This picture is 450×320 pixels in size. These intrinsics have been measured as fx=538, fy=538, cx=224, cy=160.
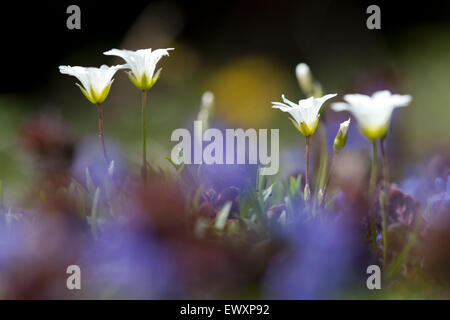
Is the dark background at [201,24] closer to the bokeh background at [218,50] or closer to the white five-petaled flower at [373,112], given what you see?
the bokeh background at [218,50]

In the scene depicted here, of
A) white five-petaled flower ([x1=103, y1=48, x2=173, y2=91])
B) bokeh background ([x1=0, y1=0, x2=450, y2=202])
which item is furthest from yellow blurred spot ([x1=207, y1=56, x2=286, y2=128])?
white five-petaled flower ([x1=103, y1=48, x2=173, y2=91])

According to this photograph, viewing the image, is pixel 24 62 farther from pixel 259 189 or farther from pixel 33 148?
pixel 259 189

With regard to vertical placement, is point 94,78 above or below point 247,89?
below

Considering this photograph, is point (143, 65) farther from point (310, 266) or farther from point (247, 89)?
point (247, 89)

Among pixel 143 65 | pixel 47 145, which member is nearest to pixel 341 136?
pixel 143 65

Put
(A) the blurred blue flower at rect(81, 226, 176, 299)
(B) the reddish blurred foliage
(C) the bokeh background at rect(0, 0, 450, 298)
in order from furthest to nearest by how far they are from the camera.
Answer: (C) the bokeh background at rect(0, 0, 450, 298) < (B) the reddish blurred foliage < (A) the blurred blue flower at rect(81, 226, 176, 299)

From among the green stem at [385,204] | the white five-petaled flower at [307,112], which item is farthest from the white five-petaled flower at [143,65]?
the green stem at [385,204]

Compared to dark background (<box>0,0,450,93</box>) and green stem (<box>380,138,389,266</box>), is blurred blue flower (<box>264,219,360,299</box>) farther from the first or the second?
dark background (<box>0,0,450,93</box>)

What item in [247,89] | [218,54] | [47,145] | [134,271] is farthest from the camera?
[218,54]
